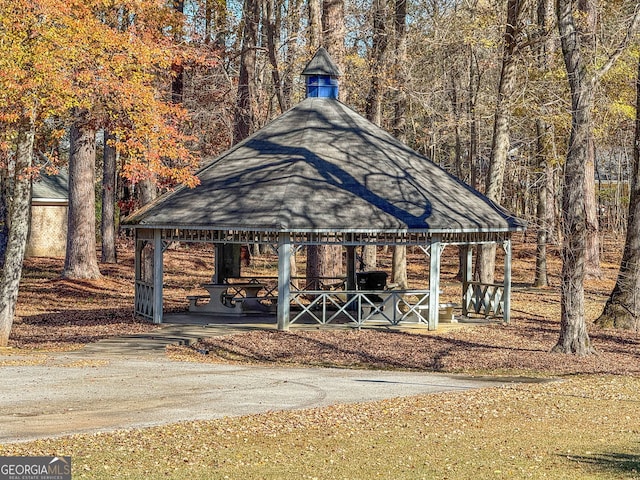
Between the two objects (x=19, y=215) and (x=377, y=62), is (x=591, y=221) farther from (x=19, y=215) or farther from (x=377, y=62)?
(x=19, y=215)

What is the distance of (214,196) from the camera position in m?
26.1

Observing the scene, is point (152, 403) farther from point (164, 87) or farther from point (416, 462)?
point (164, 87)

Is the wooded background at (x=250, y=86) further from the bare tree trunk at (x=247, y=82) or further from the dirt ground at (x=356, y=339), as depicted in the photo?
the dirt ground at (x=356, y=339)

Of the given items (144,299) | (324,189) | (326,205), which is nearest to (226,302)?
(144,299)

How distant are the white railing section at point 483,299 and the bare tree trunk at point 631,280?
2.96 metres

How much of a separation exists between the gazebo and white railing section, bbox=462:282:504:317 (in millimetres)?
36

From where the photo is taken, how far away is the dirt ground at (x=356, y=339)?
21.2 metres

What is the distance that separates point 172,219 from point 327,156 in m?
4.78

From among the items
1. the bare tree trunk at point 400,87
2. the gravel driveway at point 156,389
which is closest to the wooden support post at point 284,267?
the gravel driveway at point 156,389

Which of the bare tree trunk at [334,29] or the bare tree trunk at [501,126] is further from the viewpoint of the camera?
the bare tree trunk at [334,29]

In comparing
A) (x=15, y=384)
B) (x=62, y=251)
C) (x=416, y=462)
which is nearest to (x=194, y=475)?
(x=416, y=462)

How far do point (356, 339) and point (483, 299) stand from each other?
21.3 feet
